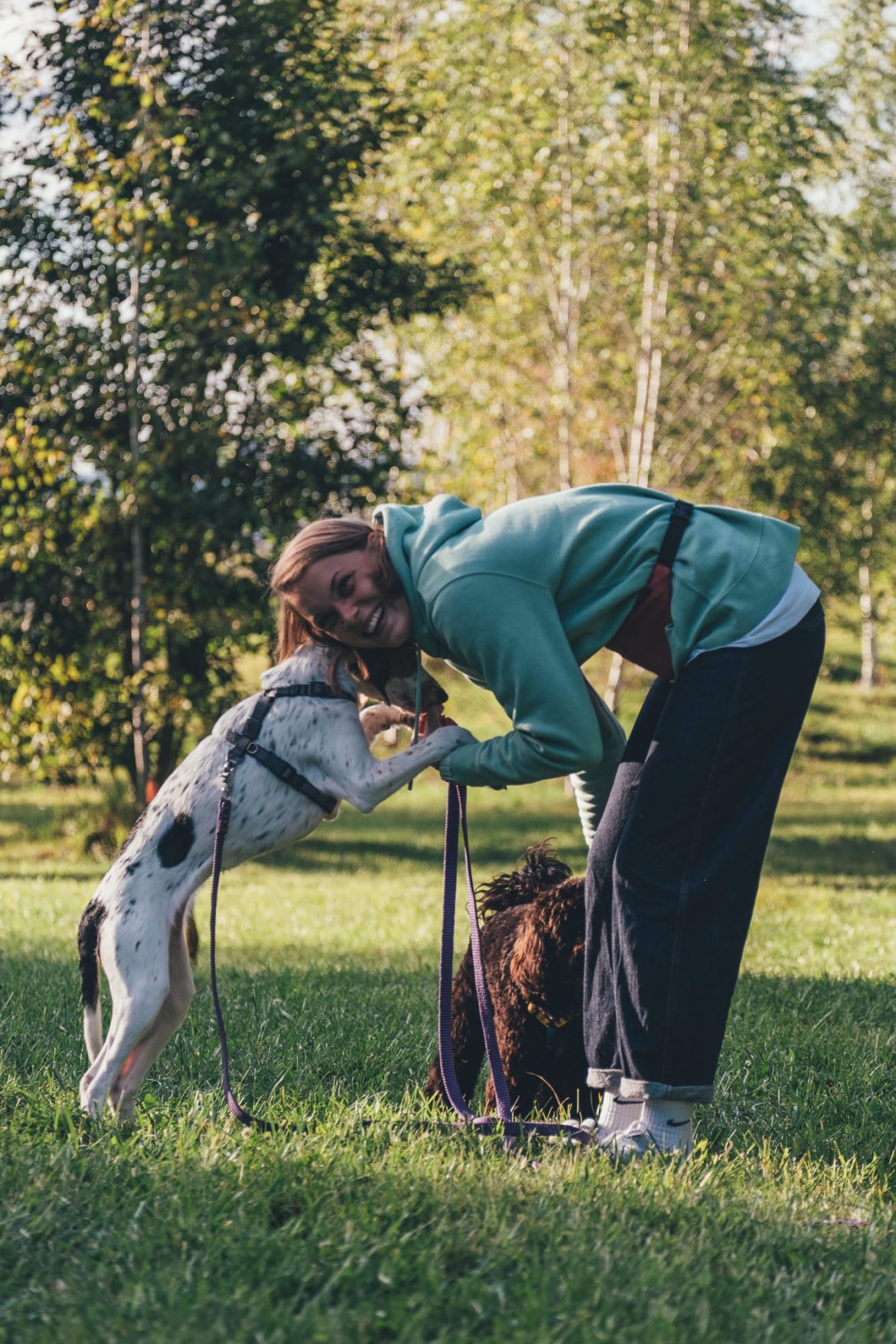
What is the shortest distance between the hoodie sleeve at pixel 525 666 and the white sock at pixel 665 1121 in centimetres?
92

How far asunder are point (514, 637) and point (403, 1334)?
1446mm

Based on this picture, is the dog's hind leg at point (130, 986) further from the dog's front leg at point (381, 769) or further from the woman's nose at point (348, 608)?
the woman's nose at point (348, 608)

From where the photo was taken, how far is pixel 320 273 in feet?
36.4

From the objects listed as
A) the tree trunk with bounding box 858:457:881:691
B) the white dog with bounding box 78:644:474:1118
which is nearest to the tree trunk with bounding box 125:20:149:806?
the white dog with bounding box 78:644:474:1118

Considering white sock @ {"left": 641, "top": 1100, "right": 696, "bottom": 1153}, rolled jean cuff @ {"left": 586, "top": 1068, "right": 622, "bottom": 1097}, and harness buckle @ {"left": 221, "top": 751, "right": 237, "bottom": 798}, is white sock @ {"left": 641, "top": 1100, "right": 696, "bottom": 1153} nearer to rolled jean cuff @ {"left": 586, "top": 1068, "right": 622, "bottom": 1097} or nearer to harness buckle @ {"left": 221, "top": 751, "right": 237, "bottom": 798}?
rolled jean cuff @ {"left": 586, "top": 1068, "right": 622, "bottom": 1097}

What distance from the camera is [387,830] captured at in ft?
47.2

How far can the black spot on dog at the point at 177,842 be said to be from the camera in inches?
127

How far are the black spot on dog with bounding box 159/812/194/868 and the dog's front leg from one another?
0.39 metres

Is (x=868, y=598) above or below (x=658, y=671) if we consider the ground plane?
below

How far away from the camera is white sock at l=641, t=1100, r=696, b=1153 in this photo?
10.5ft

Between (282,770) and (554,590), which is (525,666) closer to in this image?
(554,590)

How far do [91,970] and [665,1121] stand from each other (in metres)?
1.54

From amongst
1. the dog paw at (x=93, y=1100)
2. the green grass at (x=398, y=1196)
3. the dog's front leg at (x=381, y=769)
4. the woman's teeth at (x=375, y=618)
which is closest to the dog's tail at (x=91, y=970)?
the dog paw at (x=93, y=1100)

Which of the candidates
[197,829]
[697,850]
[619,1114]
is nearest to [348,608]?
[197,829]
